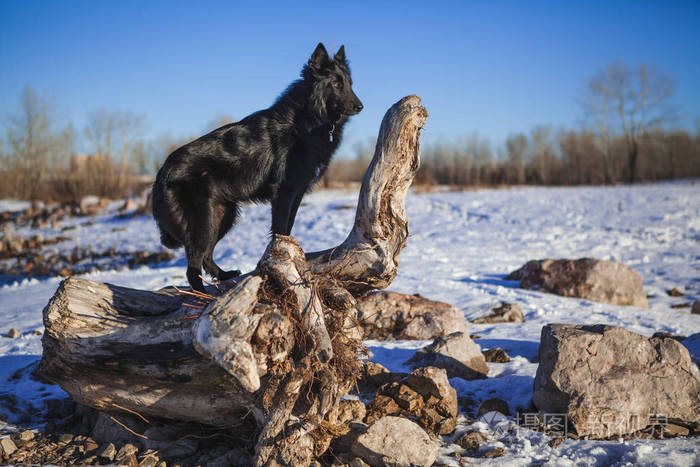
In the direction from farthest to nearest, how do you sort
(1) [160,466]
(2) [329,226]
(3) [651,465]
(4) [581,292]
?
1. (2) [329,226]
2. (4) [581,292]
3. (1) [160,466]
4. (3) [651,465]

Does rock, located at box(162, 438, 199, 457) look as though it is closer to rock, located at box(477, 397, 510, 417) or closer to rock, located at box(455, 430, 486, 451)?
rock, located at box(455, 430, 486, 451)

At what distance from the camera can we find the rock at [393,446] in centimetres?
266

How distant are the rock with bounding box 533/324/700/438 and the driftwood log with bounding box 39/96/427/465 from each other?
4.57ft

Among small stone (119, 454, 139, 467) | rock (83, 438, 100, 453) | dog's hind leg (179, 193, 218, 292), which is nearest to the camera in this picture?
small stone (119, 454, 139, 467)

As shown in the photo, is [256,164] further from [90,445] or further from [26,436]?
[26,436]

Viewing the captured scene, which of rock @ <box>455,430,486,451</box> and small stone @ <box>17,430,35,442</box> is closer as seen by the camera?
rock @ <box>455,430,486,451</box>

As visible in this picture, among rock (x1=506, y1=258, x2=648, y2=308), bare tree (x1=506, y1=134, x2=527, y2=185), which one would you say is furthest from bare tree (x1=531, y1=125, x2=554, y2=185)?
rock (x1=506, y1=258, x2=648, y2=308)

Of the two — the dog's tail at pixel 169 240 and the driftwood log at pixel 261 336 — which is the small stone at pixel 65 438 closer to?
the driftwood log at pixel 261 336

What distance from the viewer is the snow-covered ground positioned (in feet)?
10.5

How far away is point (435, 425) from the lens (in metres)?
3.13

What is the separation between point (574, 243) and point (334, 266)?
379 inches

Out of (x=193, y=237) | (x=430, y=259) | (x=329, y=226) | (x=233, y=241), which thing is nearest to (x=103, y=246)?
(x=233, y=241)

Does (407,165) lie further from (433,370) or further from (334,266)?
(433,370)

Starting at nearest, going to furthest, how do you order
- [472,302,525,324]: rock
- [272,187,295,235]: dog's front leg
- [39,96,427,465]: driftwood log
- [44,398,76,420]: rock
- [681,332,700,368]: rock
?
[39,96,427,465]: driftwood log
[44,398,76,420]: rock
[272,187,295,235]: dog's front leg
[681,332,700,368]: rock
[472,302,525,324]: rock
